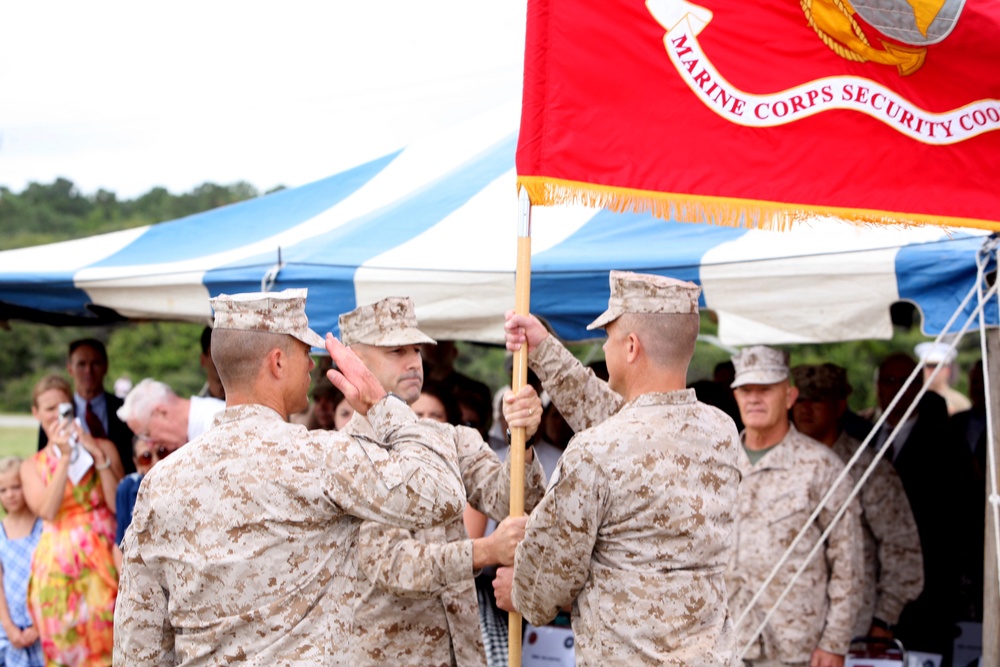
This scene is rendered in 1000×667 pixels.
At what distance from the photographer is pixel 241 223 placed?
20.4 ft

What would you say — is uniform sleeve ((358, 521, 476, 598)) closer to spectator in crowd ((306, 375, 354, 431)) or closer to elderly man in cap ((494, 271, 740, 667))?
elderly man in cap ((494, 271, 740, 667))

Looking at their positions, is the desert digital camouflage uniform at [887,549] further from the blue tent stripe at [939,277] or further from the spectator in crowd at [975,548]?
the blue tent stripe at [939,277]

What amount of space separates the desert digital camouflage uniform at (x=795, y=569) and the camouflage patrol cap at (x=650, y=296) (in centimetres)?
171

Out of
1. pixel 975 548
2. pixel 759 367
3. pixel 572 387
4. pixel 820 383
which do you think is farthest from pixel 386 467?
pixel 975 548

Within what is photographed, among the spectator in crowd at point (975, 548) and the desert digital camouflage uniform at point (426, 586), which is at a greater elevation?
the desert digital camouflage uniform at point (426, 586)

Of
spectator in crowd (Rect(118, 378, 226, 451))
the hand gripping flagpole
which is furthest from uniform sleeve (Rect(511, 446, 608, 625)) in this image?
spectator in crowd (Rect(118, 378, 226, 451))

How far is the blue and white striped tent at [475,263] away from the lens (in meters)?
4.27

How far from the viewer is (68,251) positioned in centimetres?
616

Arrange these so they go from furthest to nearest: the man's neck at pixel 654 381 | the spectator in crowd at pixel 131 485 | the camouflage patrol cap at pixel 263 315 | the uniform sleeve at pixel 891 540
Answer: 1. the spectator in crowd at pixel 131 485
2. the uniform sleeve at pixel 891 540
3. the man's neck at pixel 654 381
4. the camouflage patrol cap at pixel 263 315

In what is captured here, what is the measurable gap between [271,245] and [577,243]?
150 centimetres

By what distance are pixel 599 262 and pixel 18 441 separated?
73.1 feet

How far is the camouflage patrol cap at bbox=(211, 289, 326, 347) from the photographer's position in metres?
2.79

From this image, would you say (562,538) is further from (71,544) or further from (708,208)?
(71,544)

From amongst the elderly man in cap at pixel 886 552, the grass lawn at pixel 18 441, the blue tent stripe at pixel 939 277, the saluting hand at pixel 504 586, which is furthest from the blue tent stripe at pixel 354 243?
the grass lawn at pixel 18 441
